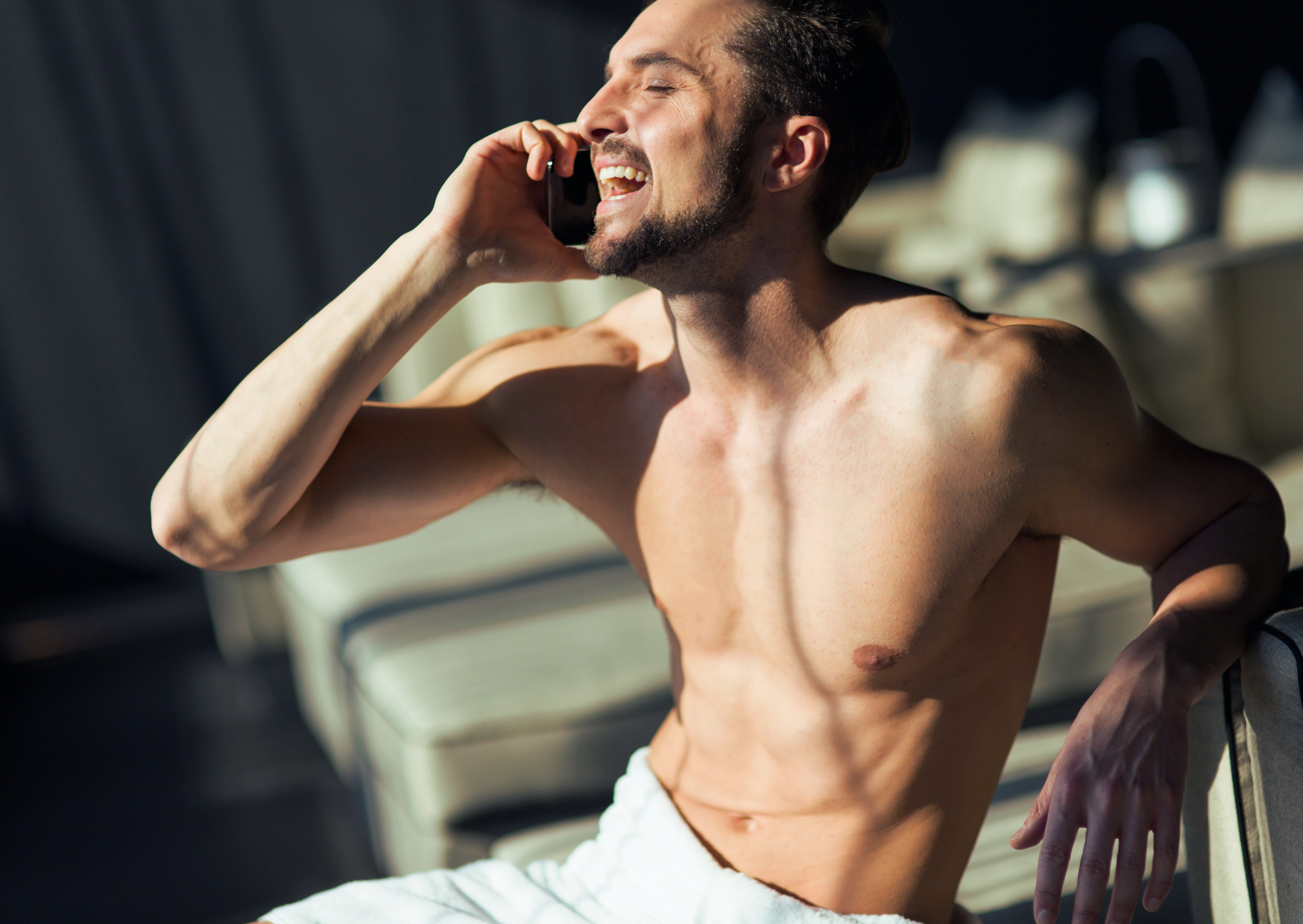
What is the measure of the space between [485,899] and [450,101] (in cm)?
365

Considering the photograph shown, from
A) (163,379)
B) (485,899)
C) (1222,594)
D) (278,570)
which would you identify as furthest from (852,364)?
(163,379)

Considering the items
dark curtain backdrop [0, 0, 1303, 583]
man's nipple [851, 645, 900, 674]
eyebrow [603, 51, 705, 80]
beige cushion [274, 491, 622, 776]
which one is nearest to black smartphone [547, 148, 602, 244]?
eyebrow [603, 51, 705, 80]

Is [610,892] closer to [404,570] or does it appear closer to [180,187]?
[404,570]

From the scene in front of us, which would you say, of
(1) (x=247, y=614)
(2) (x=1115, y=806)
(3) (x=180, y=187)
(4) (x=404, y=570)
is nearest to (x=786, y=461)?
(2) (x=1115, y=806)

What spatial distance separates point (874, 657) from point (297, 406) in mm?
613

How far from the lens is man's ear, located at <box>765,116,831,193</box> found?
3.63 ft

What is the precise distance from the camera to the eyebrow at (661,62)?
3.61 feet

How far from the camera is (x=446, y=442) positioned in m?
1.25

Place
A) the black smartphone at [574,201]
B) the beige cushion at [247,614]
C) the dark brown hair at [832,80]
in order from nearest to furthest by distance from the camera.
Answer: the dark brown hair at [832,80] < the black smartphone at [574,201] < the beige cushion at [247,614]

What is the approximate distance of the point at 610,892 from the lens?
3.94 feet

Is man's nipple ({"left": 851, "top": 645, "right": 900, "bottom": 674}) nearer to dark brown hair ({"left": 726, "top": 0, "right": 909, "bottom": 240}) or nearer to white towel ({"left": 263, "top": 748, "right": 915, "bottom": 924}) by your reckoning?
white towel ({"left": 263, "top": 748, "right": 915, "bottom": 924})

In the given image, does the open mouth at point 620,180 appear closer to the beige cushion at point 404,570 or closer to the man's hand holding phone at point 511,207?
the man's hand holding phone at point 511,207

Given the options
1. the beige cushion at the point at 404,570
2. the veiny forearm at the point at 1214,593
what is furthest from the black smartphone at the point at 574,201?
the beige cushion at the point at 404,570

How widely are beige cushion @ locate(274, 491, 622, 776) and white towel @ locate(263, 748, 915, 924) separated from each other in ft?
3.11
